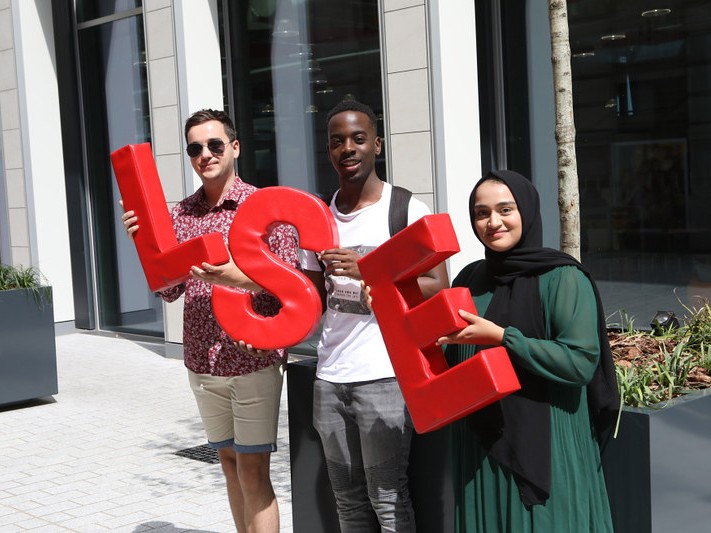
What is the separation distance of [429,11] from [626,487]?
19.4 feet

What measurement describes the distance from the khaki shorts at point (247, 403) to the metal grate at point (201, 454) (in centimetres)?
287

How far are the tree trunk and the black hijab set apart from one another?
1.44 metres

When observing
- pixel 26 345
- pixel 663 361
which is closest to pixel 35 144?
pixel 26 345

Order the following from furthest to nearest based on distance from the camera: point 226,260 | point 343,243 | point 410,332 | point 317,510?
point 317,510, point 226,260, point 343,243, point 410,332

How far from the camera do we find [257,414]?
4.25 metres

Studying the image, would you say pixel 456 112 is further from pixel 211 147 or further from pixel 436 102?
pixel 211 147

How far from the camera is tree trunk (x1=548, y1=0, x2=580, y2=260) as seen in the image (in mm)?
4527

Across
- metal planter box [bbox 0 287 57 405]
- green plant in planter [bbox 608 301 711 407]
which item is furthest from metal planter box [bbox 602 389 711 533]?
metal planter box [bbox 0 287 57 405]

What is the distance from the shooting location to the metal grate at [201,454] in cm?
719

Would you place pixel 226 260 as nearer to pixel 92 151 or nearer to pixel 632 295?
pixel 632 295

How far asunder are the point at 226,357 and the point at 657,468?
1.82 meters

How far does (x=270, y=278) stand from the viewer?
3.89m

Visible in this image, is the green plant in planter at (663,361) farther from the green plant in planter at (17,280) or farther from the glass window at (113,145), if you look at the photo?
the glass window at (113,145)

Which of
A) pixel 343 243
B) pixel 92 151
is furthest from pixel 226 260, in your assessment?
pixel 92 151
